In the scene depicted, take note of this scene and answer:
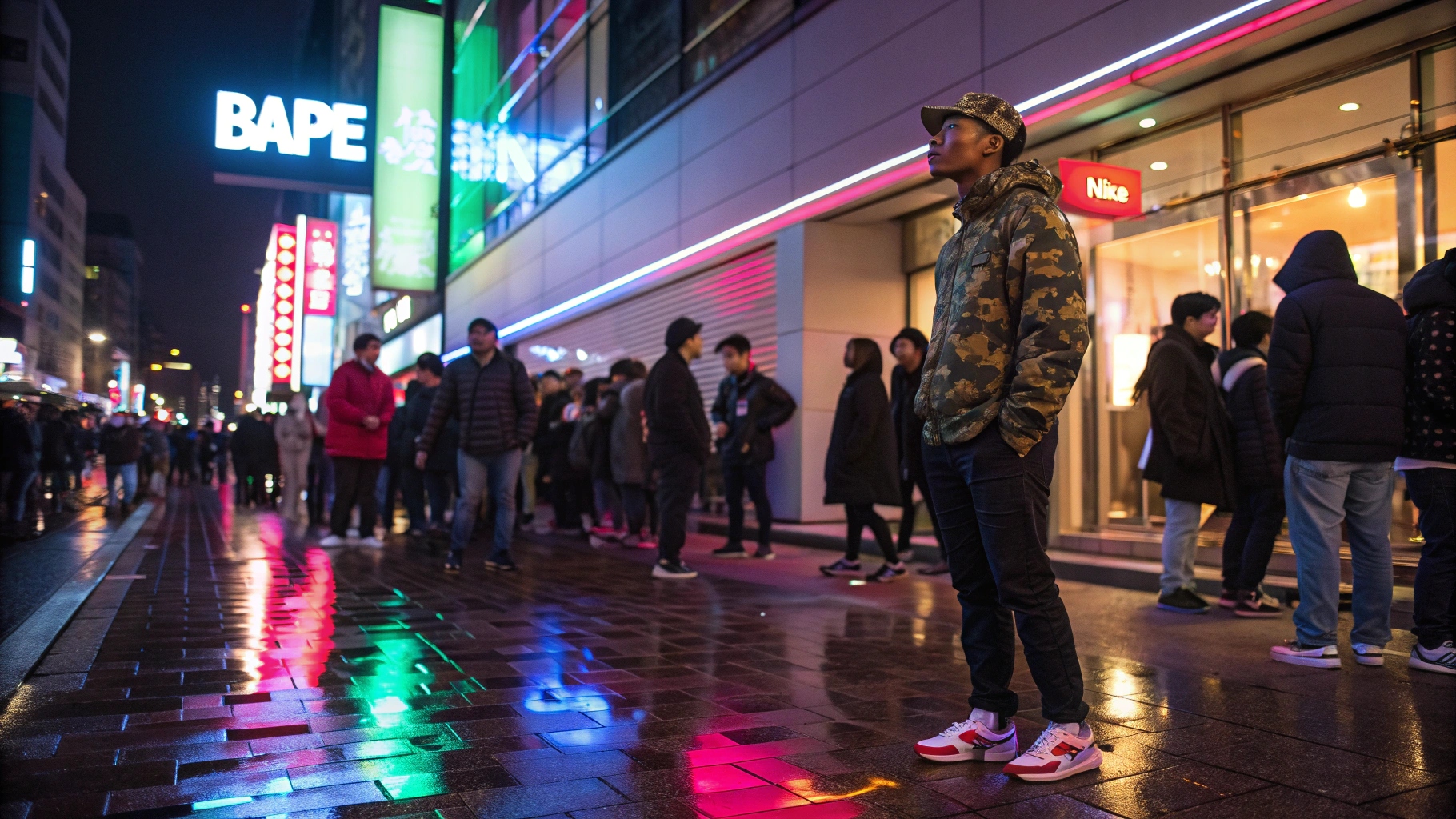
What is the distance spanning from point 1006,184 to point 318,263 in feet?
166

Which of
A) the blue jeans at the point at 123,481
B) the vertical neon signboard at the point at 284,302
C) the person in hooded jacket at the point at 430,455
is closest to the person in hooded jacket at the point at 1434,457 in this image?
the person in hooded jacket at the point at 430,455

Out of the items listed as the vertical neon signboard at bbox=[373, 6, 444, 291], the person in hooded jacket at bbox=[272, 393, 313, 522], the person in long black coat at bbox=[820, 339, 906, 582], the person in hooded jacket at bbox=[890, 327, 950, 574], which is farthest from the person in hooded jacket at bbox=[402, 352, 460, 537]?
the vertical neon signboard at bbox=[373, 6, 444, 291]

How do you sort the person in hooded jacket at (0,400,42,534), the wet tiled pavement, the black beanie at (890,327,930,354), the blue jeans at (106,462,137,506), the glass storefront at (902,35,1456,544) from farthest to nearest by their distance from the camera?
the blue jeans at (106,462,137,506) → the person in hooded jacket at (0,400,42,534) → the black beanie at (890,327,930,354) → the glass storefront at (902,35,1456,544) → the wet tiled pavement

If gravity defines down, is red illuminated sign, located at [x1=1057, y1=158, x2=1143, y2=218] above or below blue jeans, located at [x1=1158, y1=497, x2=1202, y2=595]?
above

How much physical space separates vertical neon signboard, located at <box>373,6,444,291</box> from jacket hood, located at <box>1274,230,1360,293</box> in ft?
77.3

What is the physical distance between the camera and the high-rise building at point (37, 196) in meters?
70.1

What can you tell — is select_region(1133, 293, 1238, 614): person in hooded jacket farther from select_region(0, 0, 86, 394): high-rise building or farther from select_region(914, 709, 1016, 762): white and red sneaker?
→ select_region(0, 0, 86, 394): high-rise building

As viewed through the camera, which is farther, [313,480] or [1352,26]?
[313,480]

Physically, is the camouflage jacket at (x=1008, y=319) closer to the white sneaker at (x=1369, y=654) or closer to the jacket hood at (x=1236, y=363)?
the white sneaker at (x=1369, y=654)

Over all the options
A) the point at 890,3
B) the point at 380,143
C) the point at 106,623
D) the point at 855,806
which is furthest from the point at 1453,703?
the point at 380,143

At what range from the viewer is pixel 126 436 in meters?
17.2

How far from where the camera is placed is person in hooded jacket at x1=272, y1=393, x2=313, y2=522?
13.6 m

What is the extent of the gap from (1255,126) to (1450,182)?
5.04ft

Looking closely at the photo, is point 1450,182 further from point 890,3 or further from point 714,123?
point 714,123
